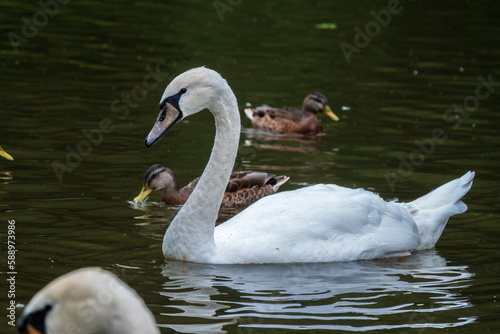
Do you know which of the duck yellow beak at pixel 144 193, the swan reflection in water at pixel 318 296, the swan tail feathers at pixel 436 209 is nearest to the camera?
the swan reflection in water at pixel 318 296

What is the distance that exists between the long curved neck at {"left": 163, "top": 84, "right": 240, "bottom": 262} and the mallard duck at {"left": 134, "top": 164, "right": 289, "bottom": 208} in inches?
88.4

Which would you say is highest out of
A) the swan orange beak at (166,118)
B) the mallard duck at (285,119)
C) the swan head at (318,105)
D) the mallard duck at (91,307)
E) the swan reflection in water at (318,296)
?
the swan orange beak at (166,118)

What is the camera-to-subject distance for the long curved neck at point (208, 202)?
8.39 m

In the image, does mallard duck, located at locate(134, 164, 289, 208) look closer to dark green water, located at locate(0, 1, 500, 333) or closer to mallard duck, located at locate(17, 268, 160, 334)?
dark green water, located at locate(0, 1, 500, 333)

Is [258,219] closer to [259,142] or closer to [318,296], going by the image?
[318,296]

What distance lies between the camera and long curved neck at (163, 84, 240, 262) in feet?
27.5

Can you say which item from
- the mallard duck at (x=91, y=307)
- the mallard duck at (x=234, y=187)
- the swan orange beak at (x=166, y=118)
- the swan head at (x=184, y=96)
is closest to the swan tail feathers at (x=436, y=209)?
the mallard duck at (x=234, y=187)

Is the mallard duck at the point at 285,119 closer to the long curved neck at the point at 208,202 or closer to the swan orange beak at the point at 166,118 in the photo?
the long curved neck at the point at 208,202

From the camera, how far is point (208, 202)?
8.52 metres

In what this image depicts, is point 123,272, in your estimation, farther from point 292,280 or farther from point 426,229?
point 426,229

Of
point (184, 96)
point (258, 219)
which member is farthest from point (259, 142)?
point (184, 96)

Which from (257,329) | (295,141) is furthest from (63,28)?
(257,329)

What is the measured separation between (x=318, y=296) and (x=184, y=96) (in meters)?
2.05

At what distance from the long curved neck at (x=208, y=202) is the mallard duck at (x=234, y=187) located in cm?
225
